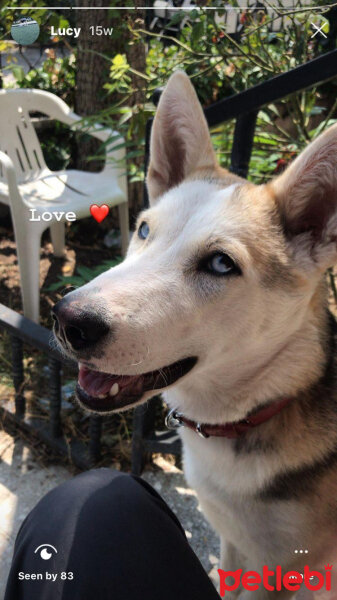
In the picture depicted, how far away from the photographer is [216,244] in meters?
1.17

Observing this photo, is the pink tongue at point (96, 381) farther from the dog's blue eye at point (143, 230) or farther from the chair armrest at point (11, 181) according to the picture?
the chair armrest at point (11, 181)

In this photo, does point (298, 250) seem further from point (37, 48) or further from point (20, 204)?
point (37, 48)

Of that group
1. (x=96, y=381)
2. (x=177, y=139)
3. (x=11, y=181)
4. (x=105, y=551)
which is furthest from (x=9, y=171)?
(x=105, y=551)

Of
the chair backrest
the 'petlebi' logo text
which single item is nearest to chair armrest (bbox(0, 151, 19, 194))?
the chair backrest

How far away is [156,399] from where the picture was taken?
232 centimetres

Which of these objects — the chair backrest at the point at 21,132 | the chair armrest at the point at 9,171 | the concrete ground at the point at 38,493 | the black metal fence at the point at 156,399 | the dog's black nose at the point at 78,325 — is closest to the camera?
the dog's black nose at the point at 78,325

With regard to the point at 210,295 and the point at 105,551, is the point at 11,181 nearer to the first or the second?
the point at 210,295

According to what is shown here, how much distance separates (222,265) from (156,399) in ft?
4.22

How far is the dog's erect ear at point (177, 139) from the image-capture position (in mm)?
1358

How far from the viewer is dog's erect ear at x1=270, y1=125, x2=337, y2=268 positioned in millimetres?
1149

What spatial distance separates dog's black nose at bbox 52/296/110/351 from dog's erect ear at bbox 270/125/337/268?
608 millimetres

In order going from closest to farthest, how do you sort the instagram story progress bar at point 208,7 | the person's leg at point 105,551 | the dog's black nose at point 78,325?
the dog's black nose at point 78,325, the person's leg at point 105,551, the instagram story progress bar at point 208,7

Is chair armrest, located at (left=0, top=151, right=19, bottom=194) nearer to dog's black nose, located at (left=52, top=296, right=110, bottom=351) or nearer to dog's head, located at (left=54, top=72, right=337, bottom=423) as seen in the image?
dog's head, located at (left=54, top=72, right=337, bottom=423)

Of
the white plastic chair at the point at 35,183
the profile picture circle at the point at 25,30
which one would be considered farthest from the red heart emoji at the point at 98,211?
the profile picture circle at the point at 25,30
